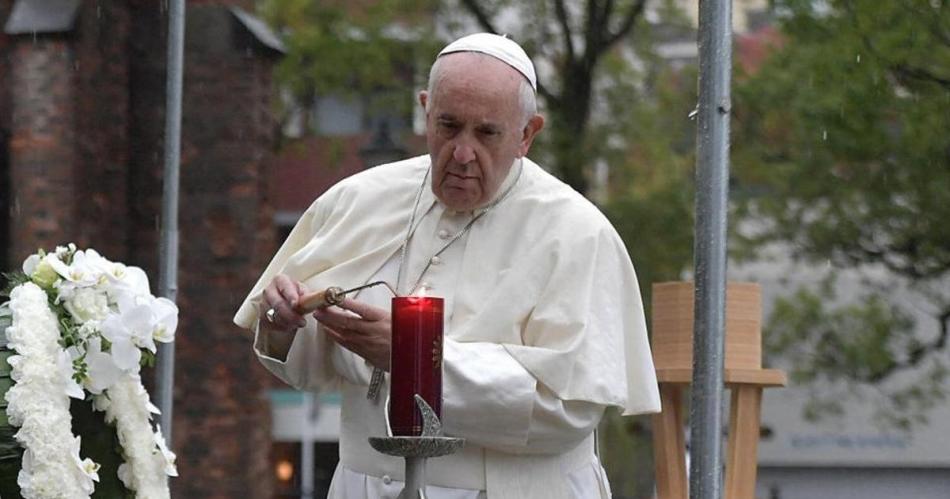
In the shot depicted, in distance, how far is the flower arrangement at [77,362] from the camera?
2564mm

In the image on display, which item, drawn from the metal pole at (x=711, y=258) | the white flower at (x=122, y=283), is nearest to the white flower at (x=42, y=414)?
the white flower at (x=122, y=283)

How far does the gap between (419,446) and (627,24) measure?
46.8 feet

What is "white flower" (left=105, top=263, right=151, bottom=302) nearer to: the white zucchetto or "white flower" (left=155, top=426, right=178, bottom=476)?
"white flower" (left=155, top=426, right=178, bottom=476)

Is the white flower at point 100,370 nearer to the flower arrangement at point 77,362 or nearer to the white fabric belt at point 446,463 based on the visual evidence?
the flower arrangement at point 77,362

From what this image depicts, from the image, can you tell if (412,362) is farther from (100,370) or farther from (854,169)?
Answer: (854,169)

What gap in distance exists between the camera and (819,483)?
102ft

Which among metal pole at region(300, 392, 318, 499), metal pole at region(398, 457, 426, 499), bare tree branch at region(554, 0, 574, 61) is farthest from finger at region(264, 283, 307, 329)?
metal pole at region(300, 392, 318, 499)

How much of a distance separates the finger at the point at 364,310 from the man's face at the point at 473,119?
1.25ft

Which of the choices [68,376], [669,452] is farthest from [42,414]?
[669,452]

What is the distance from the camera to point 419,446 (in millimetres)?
2457

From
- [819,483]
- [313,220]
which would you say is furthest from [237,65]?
[819,483]

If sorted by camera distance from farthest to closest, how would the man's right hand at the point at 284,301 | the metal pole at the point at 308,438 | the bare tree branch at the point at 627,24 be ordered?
1. the metal pole at the point at 308,438
2. the bare tree branch at the point at 627,24
3. the man's right hand at the point at 284,301

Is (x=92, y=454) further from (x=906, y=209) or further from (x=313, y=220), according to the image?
(x=906, y=209)

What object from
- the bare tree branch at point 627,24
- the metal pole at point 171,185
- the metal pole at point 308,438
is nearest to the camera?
the metal pole at point 171,185
